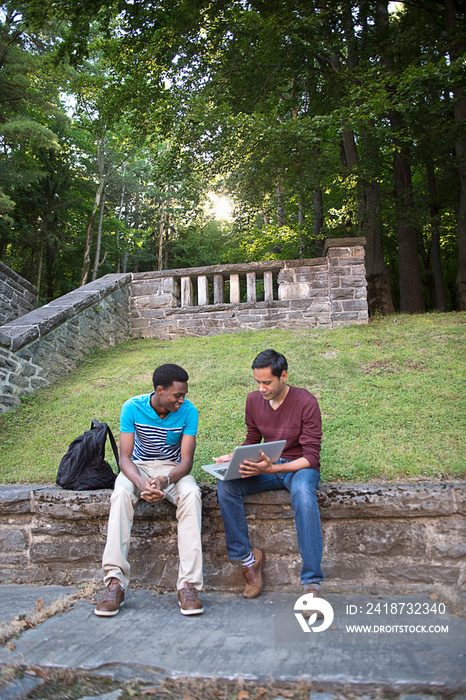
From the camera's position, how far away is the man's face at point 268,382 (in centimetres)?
303

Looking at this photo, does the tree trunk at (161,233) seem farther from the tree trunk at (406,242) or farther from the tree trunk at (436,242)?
the tree trunk at (406,242)

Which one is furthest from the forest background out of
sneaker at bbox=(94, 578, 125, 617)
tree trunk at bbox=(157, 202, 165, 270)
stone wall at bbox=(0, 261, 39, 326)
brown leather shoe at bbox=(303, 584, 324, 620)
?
tree trunk at bbox=(157, 202, 165, 270)

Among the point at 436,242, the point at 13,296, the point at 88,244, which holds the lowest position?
the point at 13,296

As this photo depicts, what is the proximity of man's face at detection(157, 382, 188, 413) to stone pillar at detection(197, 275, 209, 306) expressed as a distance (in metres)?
5.98

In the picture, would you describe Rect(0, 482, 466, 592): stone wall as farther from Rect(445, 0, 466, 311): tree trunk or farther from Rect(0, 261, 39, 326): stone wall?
Rect(0, 261, 39, 326): stone wall

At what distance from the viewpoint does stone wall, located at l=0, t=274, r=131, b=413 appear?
5.88 m

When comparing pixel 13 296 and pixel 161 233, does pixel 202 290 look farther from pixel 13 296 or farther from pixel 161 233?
pixel 161 233

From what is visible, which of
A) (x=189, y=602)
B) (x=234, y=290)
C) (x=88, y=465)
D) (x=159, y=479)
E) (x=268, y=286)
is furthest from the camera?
(x=234, y=290)

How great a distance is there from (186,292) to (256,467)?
262 inches

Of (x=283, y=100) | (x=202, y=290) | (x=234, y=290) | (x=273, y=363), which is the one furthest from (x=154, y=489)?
(x=283, y=100)

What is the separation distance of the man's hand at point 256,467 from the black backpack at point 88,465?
3.26ft

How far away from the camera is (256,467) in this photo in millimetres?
2758

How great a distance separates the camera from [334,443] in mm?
4008

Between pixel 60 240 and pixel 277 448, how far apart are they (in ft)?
49.2
